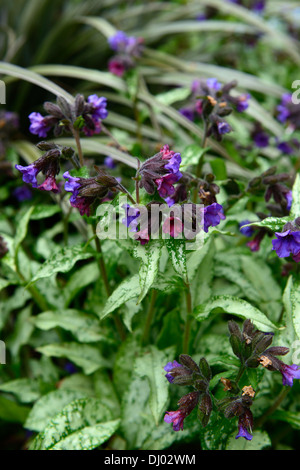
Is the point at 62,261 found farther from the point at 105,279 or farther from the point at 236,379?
the point at 236,379

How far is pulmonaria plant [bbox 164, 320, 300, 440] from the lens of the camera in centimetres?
88

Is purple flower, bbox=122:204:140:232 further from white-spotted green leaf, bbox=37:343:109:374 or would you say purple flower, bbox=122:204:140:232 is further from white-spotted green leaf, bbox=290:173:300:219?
white-spotted green leaf, bbox=37:343:109:374

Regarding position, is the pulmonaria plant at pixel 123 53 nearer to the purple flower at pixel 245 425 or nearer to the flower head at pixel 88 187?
the flower head at pixel 88 187

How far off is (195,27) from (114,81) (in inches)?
28.3

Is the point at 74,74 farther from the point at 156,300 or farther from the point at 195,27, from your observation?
the point at 156,300

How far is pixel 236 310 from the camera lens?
0.98m

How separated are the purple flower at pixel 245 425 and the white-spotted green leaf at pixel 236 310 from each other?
0.18 m

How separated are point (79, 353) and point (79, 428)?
0.82 ft

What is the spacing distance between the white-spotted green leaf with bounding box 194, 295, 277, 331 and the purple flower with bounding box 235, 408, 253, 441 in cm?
18

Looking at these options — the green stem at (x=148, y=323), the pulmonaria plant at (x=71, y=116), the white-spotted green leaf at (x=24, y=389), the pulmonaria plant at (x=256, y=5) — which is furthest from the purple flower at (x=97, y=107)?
the pulmonaria plant at (x=256, y=5)

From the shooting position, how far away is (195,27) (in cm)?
234

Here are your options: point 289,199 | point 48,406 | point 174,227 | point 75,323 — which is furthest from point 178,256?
point 48,406

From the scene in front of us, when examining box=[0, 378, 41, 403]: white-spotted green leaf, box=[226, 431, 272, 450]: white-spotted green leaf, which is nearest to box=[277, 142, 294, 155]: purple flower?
box=[226, 431, 272, 450]: white-spotted green leaf
